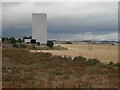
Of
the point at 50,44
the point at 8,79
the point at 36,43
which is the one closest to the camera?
the point at 8,79

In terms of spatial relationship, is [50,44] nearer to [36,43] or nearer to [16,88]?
[36,43]

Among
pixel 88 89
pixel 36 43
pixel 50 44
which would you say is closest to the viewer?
pixel 88 89

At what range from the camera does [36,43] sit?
10762 centimetres

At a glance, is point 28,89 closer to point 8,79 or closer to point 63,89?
point 63,89

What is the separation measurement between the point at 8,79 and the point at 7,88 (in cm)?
403

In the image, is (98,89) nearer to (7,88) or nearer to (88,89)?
(88,89)

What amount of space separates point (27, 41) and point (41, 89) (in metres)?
108

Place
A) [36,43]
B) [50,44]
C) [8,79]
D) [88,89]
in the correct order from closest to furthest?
[88,89], [8,79], [36,43], [50,44]

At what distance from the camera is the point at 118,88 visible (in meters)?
13.9

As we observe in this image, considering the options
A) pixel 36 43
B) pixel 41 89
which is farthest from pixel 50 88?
pixel 36 43

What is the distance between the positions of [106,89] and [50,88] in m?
2.20

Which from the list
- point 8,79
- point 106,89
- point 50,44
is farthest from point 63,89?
point 50,44

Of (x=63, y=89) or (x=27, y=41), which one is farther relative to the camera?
(x=27, y=41)

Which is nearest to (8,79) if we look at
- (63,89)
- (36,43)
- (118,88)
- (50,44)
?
(63,89)
